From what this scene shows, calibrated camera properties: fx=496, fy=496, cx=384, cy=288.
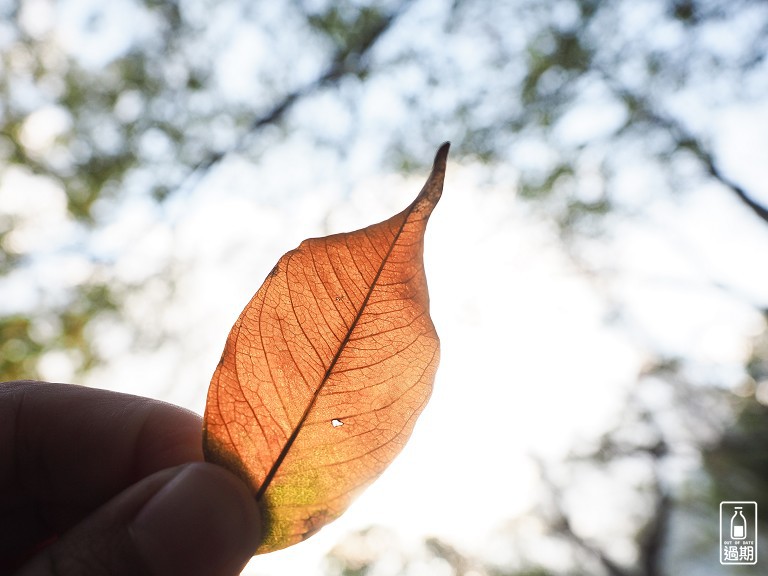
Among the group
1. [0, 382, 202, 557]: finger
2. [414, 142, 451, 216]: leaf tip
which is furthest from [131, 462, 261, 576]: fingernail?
[414, 142, 451, 216]: leaf tip

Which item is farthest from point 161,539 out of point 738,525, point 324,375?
point 738,525

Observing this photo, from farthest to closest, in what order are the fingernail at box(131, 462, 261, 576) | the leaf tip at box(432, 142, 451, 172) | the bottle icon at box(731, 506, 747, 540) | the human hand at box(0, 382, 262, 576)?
the bottle icon at box(731, 506, 747, 540)
the human hand at box(0, 382, 262, 576)
the fingernail at box(131, 462, 261, 576)
the leaf tip at box(432, 142, 451, 172)

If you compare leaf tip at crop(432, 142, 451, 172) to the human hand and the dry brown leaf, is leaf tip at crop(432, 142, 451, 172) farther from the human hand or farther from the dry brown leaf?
the human hand

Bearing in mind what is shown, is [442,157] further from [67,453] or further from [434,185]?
[67,453]

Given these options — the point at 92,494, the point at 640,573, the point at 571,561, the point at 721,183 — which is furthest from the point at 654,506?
the point at 92,494

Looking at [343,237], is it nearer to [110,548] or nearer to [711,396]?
[110,548]
